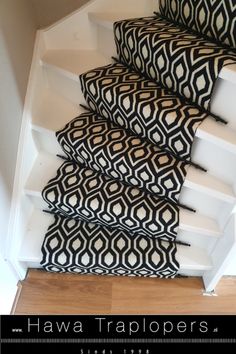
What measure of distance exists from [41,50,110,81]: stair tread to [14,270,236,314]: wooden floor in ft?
3.23

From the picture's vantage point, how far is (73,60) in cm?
147

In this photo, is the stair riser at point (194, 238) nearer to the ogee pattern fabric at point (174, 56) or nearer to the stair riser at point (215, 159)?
the stair riser at point (215, 159)

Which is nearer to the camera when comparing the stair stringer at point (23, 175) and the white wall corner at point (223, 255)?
the white wall corner at point (223, 255)

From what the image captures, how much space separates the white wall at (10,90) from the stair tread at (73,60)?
0.14 meters

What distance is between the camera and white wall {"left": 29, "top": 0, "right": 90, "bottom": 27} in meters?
1.48

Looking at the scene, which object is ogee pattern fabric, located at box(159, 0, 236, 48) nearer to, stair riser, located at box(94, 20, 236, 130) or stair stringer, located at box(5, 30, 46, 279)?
stair riser, located at box(94, 20, 236, 130)

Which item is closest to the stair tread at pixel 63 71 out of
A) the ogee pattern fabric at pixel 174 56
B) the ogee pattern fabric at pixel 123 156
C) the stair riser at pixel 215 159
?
the ogee pattern fabric at pixel 123 156

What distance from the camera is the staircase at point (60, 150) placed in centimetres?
107

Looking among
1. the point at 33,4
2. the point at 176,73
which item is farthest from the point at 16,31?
the point at 176,73

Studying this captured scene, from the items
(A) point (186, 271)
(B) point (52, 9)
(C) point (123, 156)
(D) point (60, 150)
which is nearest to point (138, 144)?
(C) point (123, 156)

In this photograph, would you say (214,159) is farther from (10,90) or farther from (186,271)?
(10,90)

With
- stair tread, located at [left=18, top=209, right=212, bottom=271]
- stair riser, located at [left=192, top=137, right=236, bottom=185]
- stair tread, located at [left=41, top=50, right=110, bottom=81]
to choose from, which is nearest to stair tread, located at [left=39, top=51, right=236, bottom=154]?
stair tread, located at [left=41, top=50, right=110, bottom=81]

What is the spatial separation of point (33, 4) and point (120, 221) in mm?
1184
